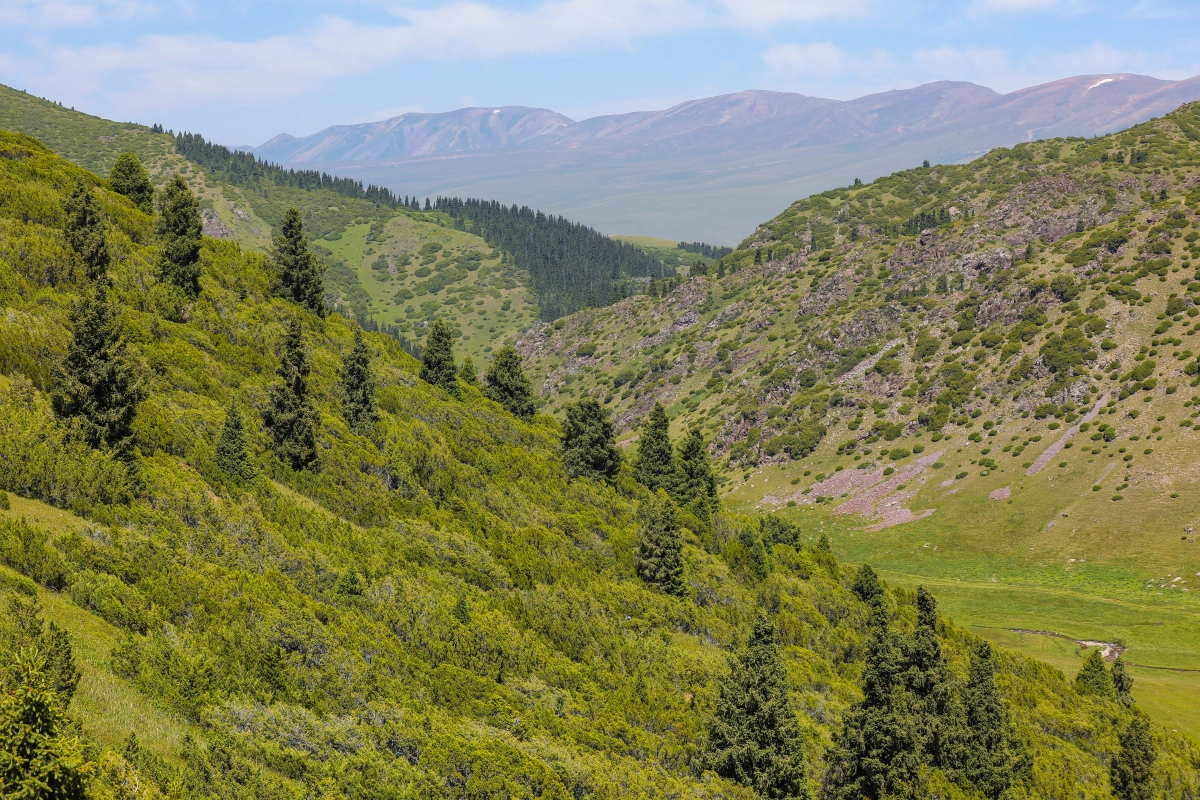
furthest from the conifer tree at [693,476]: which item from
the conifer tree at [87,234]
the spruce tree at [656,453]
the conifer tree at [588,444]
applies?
the conifer tree at [87,234]

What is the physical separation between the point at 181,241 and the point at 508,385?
28779mm

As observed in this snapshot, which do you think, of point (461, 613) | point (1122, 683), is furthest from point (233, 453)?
point (1122, 683)

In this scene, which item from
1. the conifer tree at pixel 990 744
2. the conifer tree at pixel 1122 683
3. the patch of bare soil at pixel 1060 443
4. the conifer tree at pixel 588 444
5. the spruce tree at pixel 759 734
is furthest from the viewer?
the patch of bare soil at pixel 1060 443

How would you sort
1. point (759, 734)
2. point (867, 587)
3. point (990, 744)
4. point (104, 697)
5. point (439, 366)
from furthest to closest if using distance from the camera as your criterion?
point (439, 366)
point (867, 587)
point (990, 744)
point (759, 734)
point (104, 697)

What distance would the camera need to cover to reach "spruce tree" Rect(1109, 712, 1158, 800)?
98.1 ft

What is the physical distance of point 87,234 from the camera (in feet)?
115

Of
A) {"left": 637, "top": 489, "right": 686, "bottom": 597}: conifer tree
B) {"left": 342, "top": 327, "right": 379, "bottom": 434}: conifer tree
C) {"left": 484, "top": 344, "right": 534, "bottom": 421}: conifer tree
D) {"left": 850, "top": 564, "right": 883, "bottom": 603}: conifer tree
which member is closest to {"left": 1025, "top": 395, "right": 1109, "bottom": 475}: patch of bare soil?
{"left": 850, "top": 564, "right": 883, "bottom": 603}: conifer tree

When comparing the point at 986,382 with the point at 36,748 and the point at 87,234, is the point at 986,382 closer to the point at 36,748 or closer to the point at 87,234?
the point at 87,234

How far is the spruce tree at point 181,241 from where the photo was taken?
39.3 meters

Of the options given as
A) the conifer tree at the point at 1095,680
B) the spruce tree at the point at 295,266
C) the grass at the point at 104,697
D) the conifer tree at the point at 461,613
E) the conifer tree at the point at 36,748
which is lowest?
the conifer tree at the point at 1095,680

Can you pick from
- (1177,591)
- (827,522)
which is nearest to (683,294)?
(827,522)

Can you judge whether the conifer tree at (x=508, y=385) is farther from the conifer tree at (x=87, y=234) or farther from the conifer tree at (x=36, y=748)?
the conifer tree at (x=36, y=748)

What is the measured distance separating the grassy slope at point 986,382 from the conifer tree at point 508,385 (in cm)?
4045

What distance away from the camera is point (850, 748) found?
26750 mm
